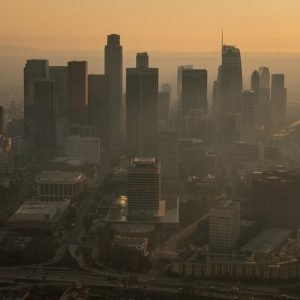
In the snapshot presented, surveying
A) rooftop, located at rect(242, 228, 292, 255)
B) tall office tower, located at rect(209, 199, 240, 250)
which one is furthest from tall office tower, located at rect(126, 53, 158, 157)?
tall office tower, located at rect(209, 199, 240, 250)

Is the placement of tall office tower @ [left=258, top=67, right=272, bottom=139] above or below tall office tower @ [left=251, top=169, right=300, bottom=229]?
above

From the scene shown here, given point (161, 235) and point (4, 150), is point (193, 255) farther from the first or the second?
point (4, 150)

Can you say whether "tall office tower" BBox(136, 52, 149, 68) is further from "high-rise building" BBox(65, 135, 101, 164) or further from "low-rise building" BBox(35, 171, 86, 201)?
"low-rise building" BBox(35, 171, 86, 201)

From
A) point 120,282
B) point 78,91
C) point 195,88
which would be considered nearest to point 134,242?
point 120,282

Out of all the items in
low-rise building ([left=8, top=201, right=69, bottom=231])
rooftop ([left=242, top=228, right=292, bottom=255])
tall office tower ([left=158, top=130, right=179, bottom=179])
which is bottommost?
rooftop ([left=242, top=228, right=292, bottom=255])

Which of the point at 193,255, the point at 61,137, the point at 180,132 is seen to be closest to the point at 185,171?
the point at 180,132

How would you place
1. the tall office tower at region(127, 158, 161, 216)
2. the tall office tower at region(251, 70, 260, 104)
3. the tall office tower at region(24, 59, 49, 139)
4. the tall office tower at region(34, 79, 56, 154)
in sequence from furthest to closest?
1. the tall office tower at region(251, 70, 260, 104)
2. the tall office tower at region(24, 59, 49, 139)
3. the tall office tower at region(34, 79, 56, 154)
4. the tall office tower at region(127, 158, 161, 216)

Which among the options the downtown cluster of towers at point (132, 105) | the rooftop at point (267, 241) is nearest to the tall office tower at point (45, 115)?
the downtown cluster of towers at point (132, 105)
